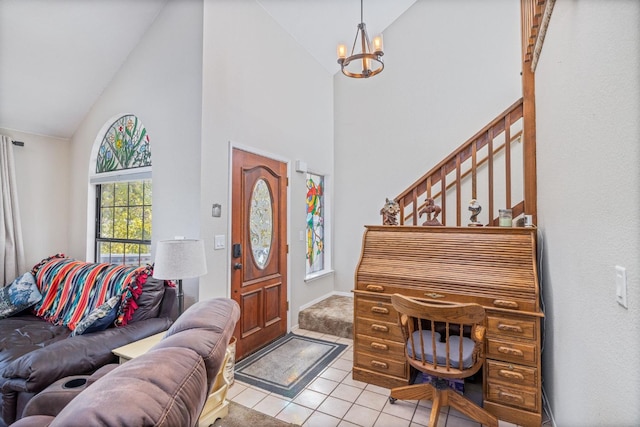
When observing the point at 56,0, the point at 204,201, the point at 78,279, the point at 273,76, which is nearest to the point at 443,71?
the point at 273,76

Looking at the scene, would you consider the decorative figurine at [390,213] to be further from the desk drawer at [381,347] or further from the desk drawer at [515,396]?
the desk drawer at [515,396]

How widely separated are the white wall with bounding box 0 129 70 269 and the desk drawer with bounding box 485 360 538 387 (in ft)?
15.3

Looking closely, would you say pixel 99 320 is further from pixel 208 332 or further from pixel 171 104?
pixel 171 104

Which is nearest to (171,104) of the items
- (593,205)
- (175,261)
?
(175,261)

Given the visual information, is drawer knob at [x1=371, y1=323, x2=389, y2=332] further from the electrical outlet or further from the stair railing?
the electrical outlet

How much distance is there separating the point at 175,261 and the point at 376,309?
1607 mm

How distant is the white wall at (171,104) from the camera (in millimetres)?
2623

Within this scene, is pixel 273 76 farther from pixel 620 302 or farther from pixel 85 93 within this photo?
pixel 620 302

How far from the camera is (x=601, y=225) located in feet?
3.63

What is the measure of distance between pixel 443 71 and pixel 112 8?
150 inches

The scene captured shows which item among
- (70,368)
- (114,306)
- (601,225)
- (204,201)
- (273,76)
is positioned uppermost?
(273,76)

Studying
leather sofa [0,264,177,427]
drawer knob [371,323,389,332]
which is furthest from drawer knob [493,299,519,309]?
leather sofa [0,264,177,427]

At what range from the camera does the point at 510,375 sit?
81.3 inches

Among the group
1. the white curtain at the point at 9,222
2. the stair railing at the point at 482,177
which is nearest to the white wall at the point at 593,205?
the stair railing at the point at 482,177
